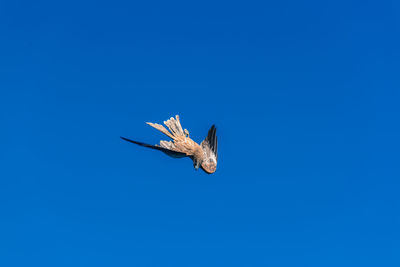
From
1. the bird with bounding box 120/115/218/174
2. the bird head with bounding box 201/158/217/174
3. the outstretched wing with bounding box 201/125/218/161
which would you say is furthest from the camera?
the outstretched wing with bounding box 201/125/218/161

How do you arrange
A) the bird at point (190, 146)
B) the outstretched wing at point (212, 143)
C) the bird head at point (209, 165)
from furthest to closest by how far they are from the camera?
the outstretched wing at point (212, 143)
the bird head at point (209, 165)
the bird at point (190, 146)

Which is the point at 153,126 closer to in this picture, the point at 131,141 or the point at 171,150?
the point at 171,150

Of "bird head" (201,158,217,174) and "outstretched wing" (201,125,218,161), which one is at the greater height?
"outstretched wing" (201,125,218,161)

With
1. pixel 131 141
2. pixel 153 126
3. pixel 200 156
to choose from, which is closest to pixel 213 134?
pixel 200 156

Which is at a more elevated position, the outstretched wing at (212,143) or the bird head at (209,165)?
the outstretched wing at (212,143)

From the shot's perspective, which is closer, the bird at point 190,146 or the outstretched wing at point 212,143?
the bird at point 190,146

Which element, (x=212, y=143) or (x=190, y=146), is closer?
(x=190, y=146)

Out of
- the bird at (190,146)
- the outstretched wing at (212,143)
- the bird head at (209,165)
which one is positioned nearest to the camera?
the bird at (190,146)
